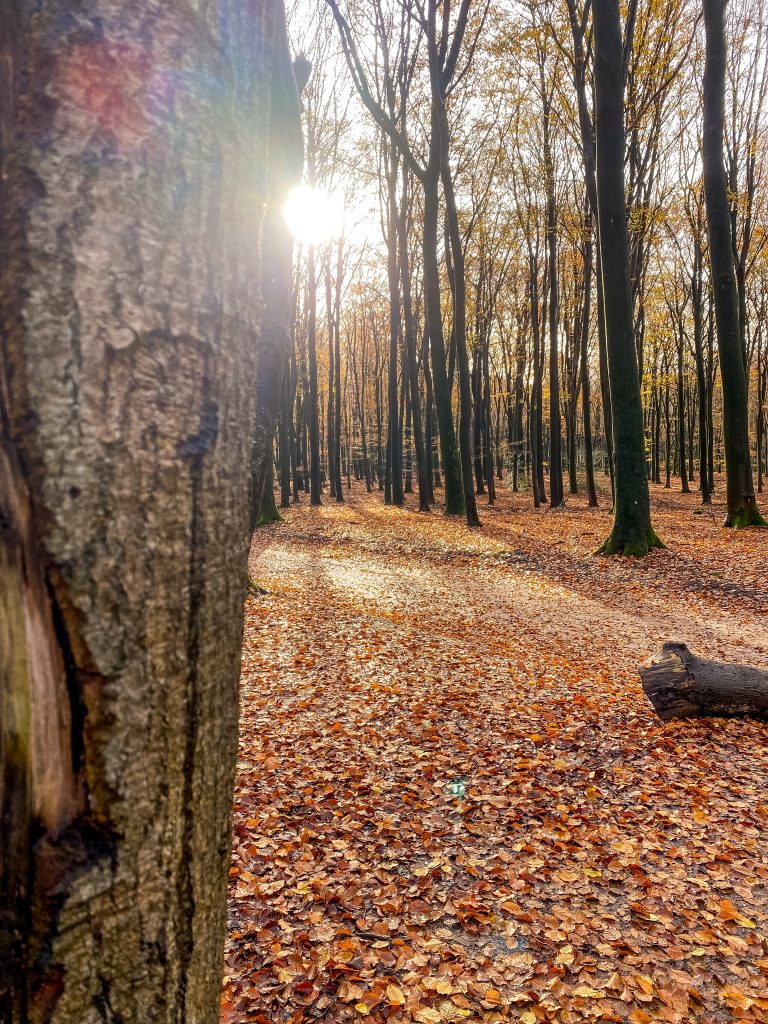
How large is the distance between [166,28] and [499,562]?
1189 centimetres

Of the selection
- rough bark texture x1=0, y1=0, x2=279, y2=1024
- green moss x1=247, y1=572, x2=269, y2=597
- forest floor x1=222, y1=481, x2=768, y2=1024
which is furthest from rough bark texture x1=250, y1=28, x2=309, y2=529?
green moss x1=247, y1=572, x2=269, y2=597

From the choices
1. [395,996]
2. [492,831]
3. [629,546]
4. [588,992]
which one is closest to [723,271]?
[629,546]

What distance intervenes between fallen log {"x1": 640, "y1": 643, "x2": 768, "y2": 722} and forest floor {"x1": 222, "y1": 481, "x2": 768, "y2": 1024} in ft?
0.48

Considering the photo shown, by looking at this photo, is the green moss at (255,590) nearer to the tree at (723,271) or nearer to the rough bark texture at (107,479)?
the rough bark texture at (107,479)

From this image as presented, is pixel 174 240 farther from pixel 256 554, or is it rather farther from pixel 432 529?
pixel 432 529

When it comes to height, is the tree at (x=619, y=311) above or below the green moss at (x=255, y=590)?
above

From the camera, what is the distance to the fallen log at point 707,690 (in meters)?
4.66

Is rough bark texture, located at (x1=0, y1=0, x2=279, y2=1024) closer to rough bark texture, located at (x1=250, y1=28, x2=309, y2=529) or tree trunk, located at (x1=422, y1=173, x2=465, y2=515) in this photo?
rough bark texture, located at (x1=250, y1=28, x2=309, y2=529)

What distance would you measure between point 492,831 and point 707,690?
2299 mm

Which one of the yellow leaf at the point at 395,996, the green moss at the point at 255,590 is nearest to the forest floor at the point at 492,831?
the yellow leaf at the point at 395,996

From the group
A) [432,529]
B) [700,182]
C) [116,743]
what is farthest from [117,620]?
[700,182]

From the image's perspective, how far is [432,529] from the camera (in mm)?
16438

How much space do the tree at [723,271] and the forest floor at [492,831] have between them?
6018mm

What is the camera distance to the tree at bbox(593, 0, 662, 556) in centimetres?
1078
